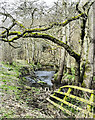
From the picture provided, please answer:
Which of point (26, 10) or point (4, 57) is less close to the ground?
point (26, 10)

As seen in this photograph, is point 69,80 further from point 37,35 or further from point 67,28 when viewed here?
point 37,35

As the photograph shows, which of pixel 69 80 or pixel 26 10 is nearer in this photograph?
pixel 26 10

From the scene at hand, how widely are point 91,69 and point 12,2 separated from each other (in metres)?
7.20

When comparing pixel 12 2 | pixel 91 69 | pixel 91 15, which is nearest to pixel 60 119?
pixel 91 69

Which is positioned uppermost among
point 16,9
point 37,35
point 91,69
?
point 16,9

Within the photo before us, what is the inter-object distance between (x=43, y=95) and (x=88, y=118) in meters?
4.01

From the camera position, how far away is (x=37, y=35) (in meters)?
6.27

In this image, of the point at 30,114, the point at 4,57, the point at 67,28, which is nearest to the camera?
the point at 30,114

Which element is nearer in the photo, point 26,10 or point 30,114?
point 30,114

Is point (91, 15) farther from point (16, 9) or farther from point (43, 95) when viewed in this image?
point (43, 95)

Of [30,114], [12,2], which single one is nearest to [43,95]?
[30,114]

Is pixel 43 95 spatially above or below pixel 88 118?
below

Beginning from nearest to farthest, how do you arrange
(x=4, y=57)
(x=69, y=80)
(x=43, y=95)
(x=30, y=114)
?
(x=30, y=114) < (x=43, y=95) < (x=69, y=80) < (x=4, y=57)

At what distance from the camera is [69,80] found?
10.9m
